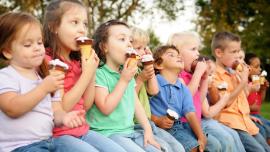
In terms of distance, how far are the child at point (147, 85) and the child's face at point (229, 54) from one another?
1.52 metres

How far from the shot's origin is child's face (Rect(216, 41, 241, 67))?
5746 mm

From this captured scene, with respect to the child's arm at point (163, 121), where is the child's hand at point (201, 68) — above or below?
above

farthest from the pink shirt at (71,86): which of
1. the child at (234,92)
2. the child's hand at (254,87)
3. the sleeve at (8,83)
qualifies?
the child's hand at (254,87)

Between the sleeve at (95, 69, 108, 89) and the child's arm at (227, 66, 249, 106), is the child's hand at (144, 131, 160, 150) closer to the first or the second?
the sleeve at (95, 69, 108, 89)

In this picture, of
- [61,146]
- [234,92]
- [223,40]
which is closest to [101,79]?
[61,146]

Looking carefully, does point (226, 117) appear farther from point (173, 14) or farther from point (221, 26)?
point (221, 26)

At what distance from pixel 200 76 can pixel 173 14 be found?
13566mm

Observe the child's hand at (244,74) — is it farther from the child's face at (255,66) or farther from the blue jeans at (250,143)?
the child's face at (255,66)

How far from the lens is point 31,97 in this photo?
282cm

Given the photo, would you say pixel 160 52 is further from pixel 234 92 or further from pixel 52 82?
pixel 52 82

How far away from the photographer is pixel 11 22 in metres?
3.04

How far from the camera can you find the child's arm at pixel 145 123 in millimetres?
3820

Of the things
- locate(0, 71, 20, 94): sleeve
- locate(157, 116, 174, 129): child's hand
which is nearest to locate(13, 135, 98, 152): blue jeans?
locate(0, 71, 20, 94): sleeve

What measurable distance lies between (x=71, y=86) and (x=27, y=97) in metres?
0.68
